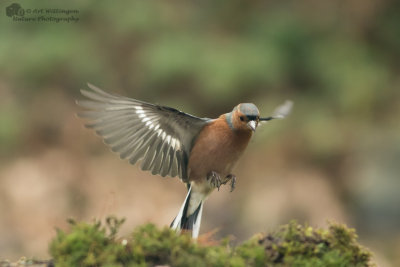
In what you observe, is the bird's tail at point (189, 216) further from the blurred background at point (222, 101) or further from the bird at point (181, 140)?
the blurred background at point (222, 101)

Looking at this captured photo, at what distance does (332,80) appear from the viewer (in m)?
10.3

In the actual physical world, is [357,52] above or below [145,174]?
above

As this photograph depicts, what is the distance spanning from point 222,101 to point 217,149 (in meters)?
5.24

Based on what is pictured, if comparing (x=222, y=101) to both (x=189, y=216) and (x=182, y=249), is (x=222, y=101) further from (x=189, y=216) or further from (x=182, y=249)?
(x=182, y=249)

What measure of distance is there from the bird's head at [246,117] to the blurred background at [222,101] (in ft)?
14.1

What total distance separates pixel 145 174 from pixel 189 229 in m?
5.08

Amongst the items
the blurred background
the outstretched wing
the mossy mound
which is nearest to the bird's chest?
the outstretched wing

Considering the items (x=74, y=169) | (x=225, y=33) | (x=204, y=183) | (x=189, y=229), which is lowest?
(x=189, y=229)

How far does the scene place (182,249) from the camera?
346 cm

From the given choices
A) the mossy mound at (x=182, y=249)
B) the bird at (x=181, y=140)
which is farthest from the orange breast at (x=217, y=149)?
the mossy mound at (x=182, y=249)

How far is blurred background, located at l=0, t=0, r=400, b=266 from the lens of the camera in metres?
9.41

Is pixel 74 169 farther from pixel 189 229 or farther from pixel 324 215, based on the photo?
pixel 189 229

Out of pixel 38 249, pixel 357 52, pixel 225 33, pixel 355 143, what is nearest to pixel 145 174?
pixel 38 249

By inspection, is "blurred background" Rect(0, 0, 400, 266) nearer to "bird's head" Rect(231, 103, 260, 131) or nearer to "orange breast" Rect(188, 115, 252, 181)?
"orange breast" Rect(188, 115, 252, 181)
